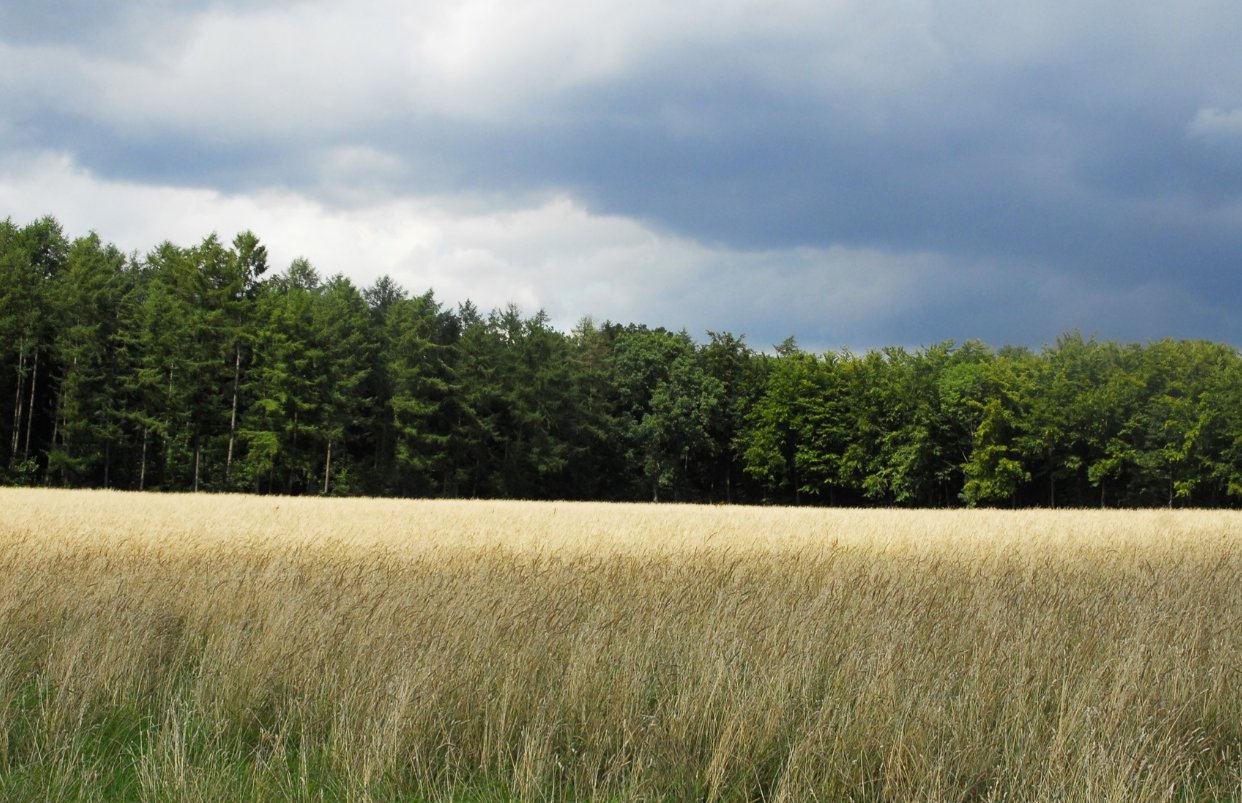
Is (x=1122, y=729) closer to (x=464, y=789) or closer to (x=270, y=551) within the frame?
(x=464, y=789)

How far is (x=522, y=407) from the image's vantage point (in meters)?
65.2

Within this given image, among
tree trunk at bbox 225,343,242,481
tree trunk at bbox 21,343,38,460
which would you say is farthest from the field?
tree trunk at bbox 21,343,38,460

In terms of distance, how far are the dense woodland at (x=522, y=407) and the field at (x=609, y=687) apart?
5158cm

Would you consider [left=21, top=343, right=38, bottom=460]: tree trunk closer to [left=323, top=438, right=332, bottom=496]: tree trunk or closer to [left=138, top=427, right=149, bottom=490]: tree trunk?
[left=138, top=427, right=149, bottom=490]: tree trunk

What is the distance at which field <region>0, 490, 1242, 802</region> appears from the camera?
15.5 feet

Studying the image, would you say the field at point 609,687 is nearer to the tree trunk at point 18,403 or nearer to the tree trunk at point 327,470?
the tree trunk at point 327,470

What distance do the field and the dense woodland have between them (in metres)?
51.6

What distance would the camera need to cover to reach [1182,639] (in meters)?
7.07

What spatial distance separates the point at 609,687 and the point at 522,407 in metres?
59.9

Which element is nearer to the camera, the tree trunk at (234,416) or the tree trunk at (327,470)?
the tree trunk at (234,416)

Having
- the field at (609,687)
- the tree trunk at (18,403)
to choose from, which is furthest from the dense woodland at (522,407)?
the field at (609,687)

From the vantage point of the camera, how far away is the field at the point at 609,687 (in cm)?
473

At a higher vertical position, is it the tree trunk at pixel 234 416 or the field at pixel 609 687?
the tree trunk at pixel 234 416

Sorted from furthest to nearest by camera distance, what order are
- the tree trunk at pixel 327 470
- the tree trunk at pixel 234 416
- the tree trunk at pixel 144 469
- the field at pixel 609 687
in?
the tree trunk at pixel 327 470 → the tree trunk at pixel 234 416 → the tree trunk at pixel 144 469 → the field at pixel 609 687
